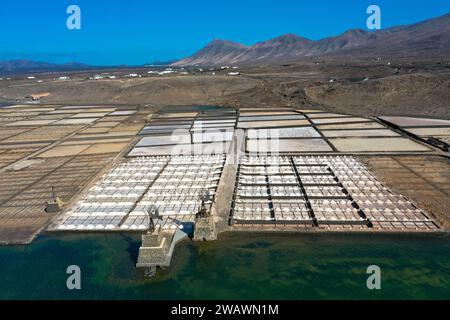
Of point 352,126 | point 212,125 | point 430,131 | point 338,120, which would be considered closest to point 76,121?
point 212,125

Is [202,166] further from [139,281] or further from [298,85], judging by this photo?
[298,85]

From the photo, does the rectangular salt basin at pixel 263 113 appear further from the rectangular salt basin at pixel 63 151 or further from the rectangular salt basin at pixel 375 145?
the rectangular salt basin at pixel 63 151

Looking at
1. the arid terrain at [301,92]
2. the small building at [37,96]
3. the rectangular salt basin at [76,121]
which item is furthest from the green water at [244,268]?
the small building at [37,96]

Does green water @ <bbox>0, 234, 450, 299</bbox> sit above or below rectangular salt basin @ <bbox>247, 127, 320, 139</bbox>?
below

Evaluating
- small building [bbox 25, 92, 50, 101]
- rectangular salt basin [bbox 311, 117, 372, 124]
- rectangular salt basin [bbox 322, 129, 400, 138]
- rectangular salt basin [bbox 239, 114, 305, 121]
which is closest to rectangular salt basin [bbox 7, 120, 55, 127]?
small building [bbox 25, 92, 50, 101]

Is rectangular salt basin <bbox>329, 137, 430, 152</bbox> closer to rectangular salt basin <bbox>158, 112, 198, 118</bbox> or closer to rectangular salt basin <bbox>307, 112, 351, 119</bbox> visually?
rectangular salt basin <bbox>307, 112, 351, 119</bbox>

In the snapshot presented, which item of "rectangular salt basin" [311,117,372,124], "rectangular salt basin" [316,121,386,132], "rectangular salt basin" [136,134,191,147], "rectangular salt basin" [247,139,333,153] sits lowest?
"rectangular salt basin" [247,139,333,153]

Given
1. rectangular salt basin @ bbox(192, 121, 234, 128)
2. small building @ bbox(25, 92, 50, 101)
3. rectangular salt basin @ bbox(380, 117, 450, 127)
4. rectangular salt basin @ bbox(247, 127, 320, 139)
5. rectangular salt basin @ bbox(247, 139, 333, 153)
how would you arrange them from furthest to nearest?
small building @ bbox(25, 92, 50, 101) < rectangular salt basin @ bbox(192, 121, 234, 128) < rectangular salt basin @ bbox(380, 117, 450, 127) < rectangular salt basin @ bbox(247, 127, 320, 139) < rectangular salt basin @ bbox(247, 139, 333, 153)

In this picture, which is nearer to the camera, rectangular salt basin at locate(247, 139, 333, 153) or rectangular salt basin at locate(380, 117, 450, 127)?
rectangular salt basin at locate(247, 139, 333, 153)

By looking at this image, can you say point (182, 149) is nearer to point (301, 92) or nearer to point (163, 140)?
point (163, 140)
